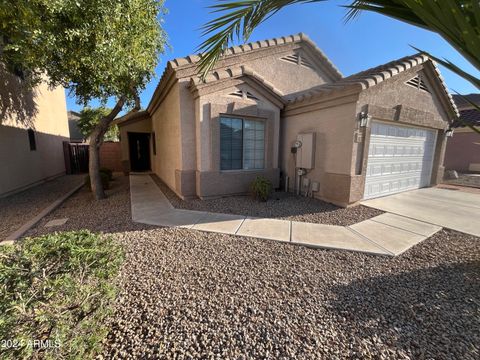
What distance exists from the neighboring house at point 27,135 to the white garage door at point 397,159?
1222cm

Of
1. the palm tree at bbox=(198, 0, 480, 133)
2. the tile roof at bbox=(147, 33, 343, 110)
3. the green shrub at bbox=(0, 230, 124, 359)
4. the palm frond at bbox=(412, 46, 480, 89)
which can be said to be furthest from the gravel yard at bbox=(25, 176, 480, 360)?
the tile roof at bbox=(147, 33, 343, 110)

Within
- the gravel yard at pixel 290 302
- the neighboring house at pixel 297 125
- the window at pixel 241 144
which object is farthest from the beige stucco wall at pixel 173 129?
the gravel yard at pixel 290 302

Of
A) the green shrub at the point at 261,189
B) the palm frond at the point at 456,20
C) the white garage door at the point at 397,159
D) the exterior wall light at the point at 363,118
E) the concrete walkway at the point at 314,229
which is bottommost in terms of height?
the concrete walkway at the point at 314,229

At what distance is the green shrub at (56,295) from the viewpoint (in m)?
1.41

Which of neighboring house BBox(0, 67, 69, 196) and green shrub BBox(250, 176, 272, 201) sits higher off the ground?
neighboring house BBox(0, 67, 69, 196)

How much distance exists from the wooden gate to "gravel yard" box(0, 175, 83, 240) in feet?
18.9

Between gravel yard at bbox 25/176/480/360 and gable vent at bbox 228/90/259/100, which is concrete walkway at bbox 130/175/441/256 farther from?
gable vent at bbox 228/90/259/100

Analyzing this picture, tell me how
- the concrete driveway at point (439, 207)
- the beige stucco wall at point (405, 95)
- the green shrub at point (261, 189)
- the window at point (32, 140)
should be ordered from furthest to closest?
the window at point (32, 140), the green shrub at point (261, 189), the beige stucco wall at point (405, 95), the concrete driveway at point (439, 207)

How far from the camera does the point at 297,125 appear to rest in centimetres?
796

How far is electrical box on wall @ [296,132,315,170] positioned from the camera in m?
7.22

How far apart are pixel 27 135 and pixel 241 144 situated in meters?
10.7

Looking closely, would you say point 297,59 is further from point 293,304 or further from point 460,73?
point 293,304

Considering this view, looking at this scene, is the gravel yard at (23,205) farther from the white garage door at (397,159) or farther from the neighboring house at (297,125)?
the white garage door at (397,159)

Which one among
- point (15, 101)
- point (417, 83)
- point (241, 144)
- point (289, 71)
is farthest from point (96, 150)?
point (417, 83)
